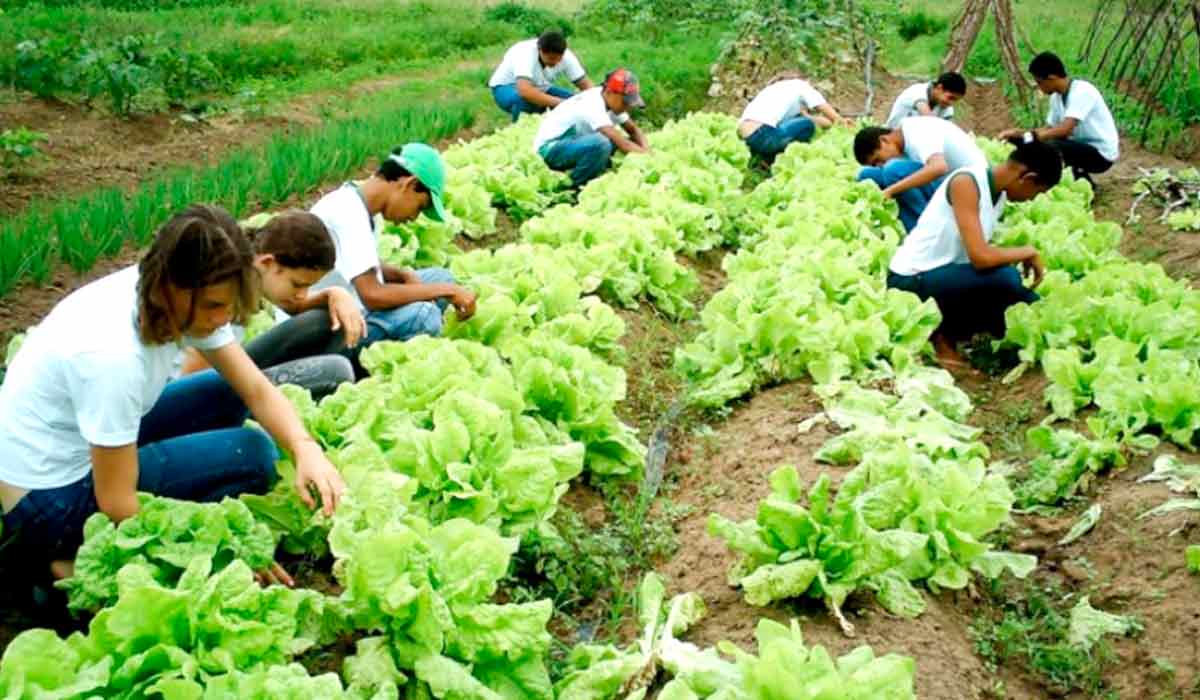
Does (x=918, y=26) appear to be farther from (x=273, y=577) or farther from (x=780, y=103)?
(x=273, y=577)

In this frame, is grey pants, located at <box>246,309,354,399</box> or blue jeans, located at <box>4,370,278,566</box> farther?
grey pants, located at <box>246,309,354,399</box>

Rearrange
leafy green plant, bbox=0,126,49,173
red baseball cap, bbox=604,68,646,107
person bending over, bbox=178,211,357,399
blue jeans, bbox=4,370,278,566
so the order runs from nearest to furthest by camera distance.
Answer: blue jeans, bbox=4,370,278,566 → person bending over, bbox=178,211,357,399 → leafy green plant, bbox=0,126,49,173 → red baseball cap, bbox=604,68,646,107

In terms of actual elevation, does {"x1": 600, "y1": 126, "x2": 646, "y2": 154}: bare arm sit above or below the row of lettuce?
below

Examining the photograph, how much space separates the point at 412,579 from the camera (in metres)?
2.85

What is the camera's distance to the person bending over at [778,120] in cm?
1079

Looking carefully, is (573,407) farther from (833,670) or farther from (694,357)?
(833,670)

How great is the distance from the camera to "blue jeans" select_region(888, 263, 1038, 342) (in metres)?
5.98

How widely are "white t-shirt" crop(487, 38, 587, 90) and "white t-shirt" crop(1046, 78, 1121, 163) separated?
4.71m

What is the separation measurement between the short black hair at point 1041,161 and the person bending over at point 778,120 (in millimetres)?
5141

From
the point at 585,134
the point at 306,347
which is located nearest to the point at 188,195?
the point at 306,347

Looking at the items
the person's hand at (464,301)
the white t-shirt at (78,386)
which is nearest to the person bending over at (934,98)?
the person's hand at (464,301)

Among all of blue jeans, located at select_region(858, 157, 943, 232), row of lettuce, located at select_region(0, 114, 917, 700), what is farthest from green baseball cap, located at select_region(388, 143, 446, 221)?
blue jeans, located at select_region(858, 157, 943, 232)

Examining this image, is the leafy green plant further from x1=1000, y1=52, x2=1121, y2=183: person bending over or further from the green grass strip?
x1=1000, y1=52, x2=1121, y2=183: person bending over

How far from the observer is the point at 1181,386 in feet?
14.9
